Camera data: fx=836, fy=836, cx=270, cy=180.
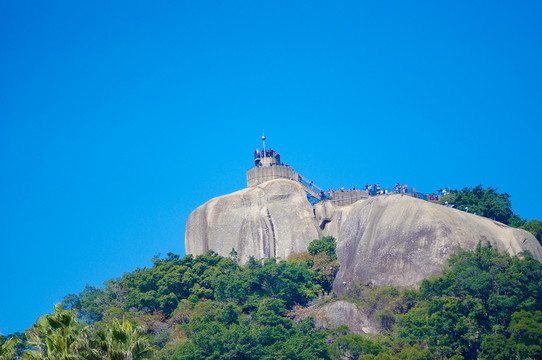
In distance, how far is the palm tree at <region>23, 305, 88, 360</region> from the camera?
26781 millimetres

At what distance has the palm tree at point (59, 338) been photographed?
26.8 metres

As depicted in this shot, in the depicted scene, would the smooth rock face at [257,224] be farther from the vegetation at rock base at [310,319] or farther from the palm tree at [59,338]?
the palm tree at [59,338]

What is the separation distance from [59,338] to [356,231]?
36530mm

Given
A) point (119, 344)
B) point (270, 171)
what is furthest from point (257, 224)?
point (119, 344)

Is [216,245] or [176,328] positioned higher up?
[216,245]

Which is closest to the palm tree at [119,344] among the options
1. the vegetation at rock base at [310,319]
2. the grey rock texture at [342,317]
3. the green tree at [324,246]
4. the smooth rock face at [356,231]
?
the vegetation at rock base at [310,319]

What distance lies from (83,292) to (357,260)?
1979 cm

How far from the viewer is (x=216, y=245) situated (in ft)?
216

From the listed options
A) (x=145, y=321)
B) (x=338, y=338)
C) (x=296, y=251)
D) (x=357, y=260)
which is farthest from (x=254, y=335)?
(x=296, y=251)

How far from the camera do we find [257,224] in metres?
65.8

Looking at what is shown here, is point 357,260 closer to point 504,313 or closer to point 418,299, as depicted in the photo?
point 418,299

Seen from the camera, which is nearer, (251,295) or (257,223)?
(251,295)

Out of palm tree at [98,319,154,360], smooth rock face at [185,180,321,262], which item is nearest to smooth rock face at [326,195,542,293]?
smooth rock face at [185,180,321,262]

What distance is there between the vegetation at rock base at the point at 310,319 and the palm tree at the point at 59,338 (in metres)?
10.5
